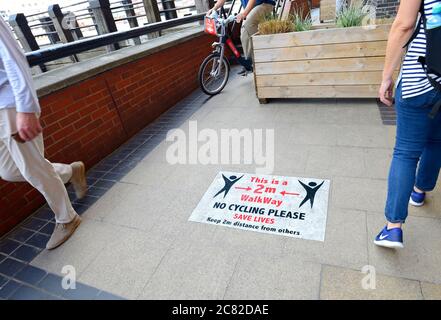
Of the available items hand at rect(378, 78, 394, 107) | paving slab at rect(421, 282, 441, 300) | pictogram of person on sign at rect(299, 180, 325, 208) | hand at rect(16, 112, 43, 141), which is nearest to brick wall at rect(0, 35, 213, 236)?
hand at rect(16, 112, 43, 141)

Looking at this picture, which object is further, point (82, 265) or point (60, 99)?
point (60, 99)

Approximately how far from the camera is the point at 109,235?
200cm

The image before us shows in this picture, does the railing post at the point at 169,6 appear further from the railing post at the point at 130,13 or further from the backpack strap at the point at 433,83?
the backpack strap at the point at 433,83

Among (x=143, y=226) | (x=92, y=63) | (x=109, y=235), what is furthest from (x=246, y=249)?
(x=92, y=63)

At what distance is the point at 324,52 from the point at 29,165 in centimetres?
284

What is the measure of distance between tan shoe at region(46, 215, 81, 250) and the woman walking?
2003 mm

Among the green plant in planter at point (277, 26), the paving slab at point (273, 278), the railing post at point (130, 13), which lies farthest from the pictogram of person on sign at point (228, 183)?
the railing post at point (130, 13)

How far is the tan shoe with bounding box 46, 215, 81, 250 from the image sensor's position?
197 cm

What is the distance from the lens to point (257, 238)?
176cm

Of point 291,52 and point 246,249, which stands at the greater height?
point 291,52

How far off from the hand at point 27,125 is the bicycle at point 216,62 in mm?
2725

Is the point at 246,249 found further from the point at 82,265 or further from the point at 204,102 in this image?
the point at 204,102
